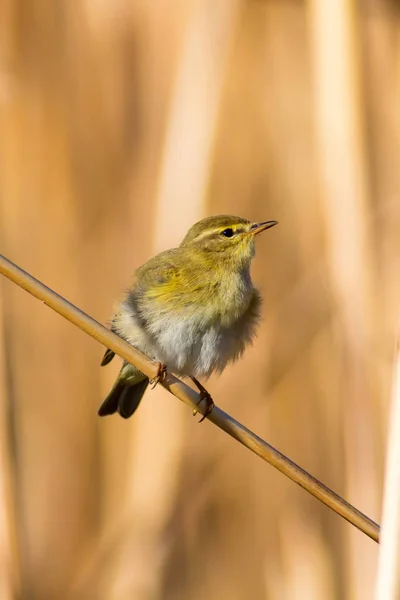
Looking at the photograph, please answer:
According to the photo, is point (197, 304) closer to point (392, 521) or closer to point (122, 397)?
point (122, 397)

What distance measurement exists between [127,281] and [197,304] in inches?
21.5

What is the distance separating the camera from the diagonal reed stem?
1332 millimetres

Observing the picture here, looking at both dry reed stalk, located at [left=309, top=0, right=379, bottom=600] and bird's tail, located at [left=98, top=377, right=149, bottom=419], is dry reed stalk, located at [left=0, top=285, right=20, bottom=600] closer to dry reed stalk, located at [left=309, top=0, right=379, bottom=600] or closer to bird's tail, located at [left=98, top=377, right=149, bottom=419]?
bird's tail, located at [left=98, top=377, right=149, bottom=419]

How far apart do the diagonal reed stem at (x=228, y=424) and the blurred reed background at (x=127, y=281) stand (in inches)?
31.5

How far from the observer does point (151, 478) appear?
2266 millimetres

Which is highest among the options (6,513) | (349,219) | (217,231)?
(349,219)

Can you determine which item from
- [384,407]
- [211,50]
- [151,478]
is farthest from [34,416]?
[211,50]

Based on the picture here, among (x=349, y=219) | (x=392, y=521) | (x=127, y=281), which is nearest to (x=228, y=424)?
(x=392, y=521)

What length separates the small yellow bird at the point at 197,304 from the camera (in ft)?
7.21

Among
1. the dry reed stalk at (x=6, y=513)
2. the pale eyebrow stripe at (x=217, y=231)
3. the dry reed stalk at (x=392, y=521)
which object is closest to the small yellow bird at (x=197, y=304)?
the pale eyebrow stripe at (x=217, y=231)

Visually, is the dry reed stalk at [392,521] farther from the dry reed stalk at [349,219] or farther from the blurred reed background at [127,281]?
the blurred reed background at [127,281]

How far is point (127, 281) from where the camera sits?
2.68m

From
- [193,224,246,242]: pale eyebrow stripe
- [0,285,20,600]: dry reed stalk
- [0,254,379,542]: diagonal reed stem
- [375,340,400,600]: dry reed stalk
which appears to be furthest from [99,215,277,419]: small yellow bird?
[375,340,400,600]: dry reed stalk

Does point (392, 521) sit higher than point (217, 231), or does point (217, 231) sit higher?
point (217, 231)
